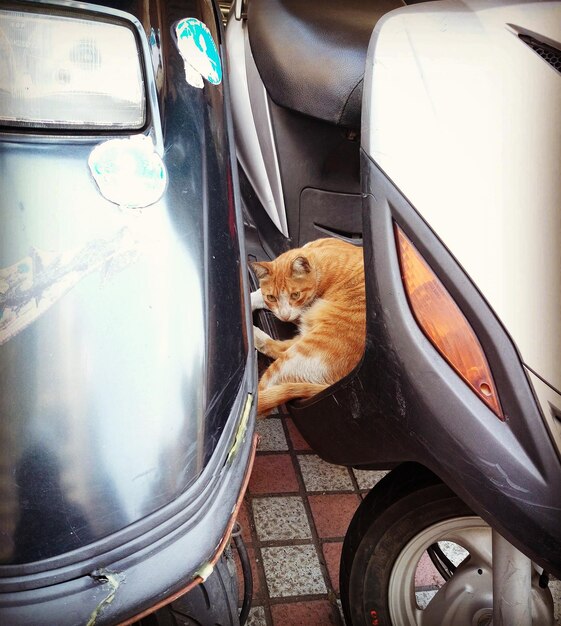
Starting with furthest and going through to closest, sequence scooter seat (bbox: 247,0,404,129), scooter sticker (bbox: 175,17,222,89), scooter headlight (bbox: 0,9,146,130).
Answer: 1. scooter seat (bbox: 247,0,404,129)
2. scooter sticker (bbox: 175,17,222,89)
3. scooter headlight (bbox: 0,9,146,130)

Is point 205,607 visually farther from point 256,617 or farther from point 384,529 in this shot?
point 256,617

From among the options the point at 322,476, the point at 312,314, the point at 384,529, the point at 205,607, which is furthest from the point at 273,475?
the point at 205,607

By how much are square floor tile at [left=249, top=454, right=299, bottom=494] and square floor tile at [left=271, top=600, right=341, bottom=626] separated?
381mm

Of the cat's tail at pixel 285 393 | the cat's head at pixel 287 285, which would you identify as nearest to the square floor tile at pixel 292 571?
the cat's tail at pixel 285 393

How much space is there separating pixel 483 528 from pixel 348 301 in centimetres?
79

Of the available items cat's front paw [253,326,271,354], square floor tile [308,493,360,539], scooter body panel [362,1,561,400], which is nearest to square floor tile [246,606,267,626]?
square floor tile [308,493,360,539]

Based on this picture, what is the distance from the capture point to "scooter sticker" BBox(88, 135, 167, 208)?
90 cm

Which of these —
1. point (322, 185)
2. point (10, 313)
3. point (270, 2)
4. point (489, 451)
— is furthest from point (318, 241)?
point (10, 313)

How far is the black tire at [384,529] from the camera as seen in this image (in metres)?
1.20

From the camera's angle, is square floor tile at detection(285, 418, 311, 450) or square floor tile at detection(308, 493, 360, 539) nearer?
square floor tile at detection(308, 493, 360, 539)

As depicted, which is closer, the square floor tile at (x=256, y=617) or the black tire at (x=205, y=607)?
the black tire at (x=205, y=607)

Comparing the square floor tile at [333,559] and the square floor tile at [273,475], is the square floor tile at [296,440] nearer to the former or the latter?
the square floor tile at [273,475]

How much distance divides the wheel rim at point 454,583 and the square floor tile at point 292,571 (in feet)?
1.36

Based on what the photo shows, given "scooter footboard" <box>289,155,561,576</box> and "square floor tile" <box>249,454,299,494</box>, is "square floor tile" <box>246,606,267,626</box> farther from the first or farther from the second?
"scooter footboard" <box>289,155,561,576</box>
